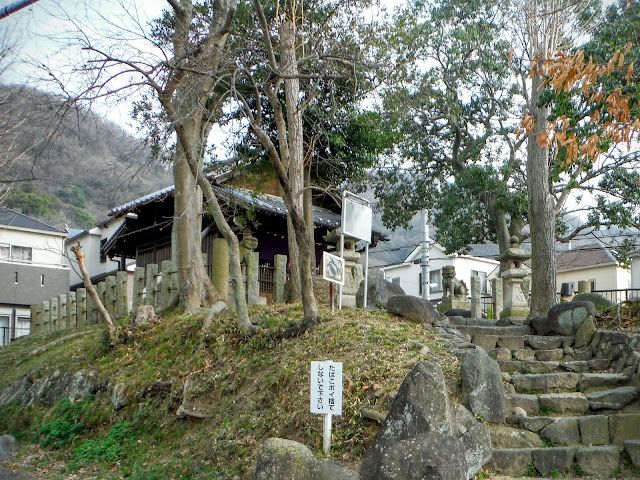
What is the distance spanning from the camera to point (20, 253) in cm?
3234

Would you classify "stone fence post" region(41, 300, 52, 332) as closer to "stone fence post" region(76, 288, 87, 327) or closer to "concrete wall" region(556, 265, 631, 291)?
"stone fence post" region(76, 288, 87, 327)

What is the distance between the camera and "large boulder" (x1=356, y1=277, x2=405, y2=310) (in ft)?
37.6

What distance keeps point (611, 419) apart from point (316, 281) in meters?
7.91

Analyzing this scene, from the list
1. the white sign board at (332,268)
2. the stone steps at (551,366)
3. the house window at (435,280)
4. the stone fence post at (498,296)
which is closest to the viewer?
the stone steps at (551,366)

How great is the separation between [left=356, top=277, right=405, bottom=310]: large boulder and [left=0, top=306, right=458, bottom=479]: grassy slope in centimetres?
106

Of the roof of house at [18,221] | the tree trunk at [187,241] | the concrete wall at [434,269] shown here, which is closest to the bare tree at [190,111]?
the tree trunk at [187,241]

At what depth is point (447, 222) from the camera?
23250 millimetres

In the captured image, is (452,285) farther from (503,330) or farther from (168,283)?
(168,283)

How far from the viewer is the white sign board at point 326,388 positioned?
6668 millimetres

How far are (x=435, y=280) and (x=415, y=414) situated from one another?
34.1m

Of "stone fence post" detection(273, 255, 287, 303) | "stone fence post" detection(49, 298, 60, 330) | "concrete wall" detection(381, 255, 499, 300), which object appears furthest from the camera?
"concrete wall" detection(381, 255, 499, 300)

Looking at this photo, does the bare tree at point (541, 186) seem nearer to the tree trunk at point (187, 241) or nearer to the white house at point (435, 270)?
the tree trunk at point (187, 241)

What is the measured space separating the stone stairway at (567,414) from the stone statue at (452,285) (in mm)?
7718

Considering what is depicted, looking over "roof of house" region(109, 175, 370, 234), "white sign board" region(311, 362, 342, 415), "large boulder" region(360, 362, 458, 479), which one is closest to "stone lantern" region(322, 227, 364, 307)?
"roof of house" region(109, 175, 370, 234)
